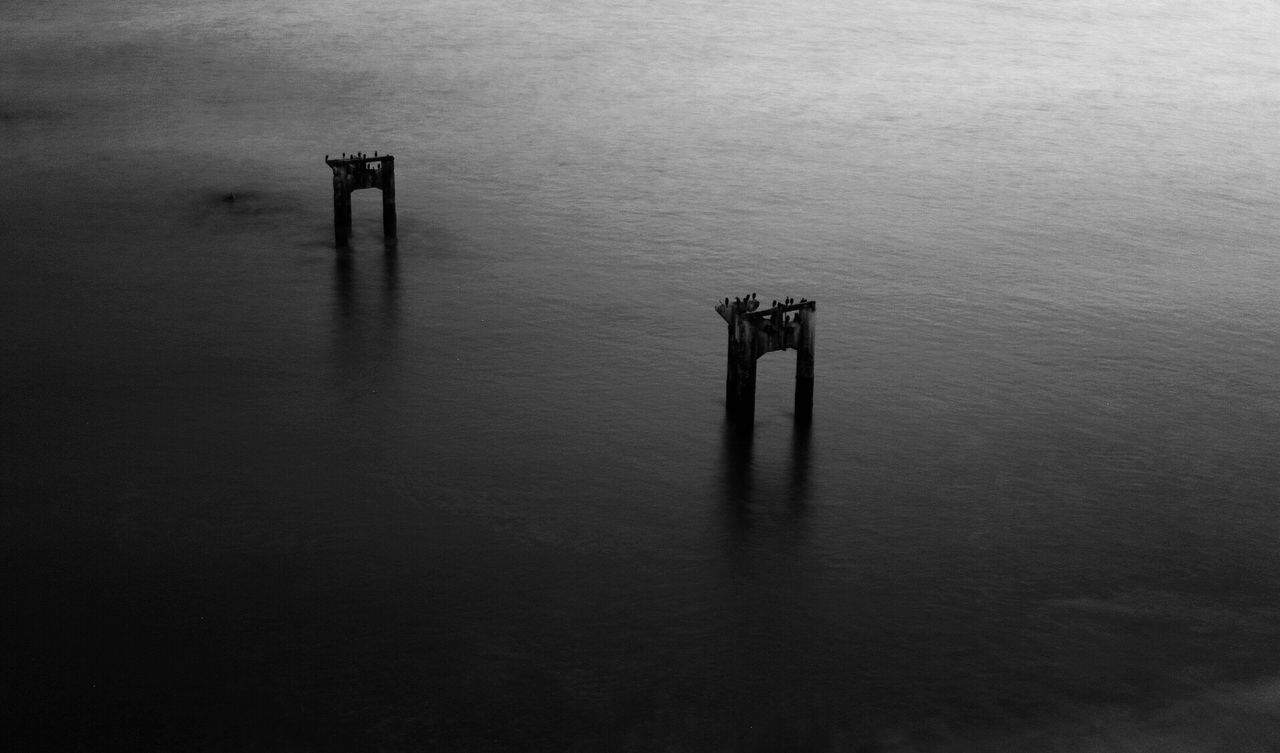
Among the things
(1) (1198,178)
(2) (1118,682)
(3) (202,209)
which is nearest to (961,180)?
(1) (1198,178)

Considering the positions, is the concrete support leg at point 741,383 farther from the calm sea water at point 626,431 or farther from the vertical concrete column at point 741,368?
the calm sea water at point 626,431

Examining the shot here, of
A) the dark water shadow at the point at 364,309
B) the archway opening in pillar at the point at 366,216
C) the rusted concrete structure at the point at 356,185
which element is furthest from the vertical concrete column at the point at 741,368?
the archway opening in pillar at the point at 366,216

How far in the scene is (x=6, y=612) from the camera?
27859 millimetres

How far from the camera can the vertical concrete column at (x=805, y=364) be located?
3397cm

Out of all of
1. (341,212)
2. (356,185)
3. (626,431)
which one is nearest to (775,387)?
(626,431)

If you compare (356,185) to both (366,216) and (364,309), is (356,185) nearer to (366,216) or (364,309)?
(366,216)

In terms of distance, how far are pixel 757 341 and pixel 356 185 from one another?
1915cm

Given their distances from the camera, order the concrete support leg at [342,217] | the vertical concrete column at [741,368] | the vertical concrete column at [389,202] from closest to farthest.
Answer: the vertical concrete column at [741,368], the vertical concrete column at [389,202], the concrete support leg at [342,217]

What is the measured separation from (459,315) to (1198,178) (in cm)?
3384

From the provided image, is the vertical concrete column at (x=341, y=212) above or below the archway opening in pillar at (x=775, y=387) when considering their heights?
above

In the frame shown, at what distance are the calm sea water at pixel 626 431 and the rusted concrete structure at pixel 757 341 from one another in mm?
1059

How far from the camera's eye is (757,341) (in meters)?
34.0

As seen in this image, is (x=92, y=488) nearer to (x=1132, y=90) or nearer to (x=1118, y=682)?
(x=1118, y=682)

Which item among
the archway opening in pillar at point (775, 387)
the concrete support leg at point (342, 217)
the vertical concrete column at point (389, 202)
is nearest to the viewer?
the archway opening in pillar at point (775, 387)
